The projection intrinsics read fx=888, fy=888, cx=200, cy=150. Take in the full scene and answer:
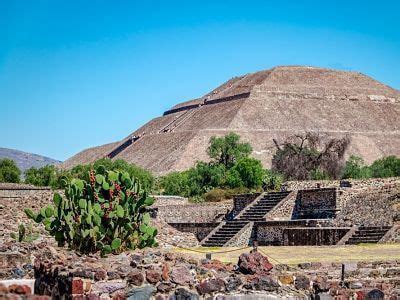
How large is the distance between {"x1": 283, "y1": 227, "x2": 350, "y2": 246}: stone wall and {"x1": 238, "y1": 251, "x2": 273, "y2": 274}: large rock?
20.3m

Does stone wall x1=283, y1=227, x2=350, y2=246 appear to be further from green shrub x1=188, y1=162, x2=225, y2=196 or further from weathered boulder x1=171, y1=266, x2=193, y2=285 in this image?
green shrub x1=188, y1=162, x2=225, y2=196

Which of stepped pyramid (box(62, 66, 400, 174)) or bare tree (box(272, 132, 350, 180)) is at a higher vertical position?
stepped pyramid (box(62, 66, 400, 174))

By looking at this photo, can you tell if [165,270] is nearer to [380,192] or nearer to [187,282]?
[187,282]

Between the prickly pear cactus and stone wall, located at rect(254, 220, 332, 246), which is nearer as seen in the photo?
the prickly pear cactus

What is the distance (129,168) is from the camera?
67000 millimetres

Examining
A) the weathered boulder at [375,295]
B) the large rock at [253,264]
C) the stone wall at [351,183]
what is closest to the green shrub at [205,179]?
the stone wall at [351,183]

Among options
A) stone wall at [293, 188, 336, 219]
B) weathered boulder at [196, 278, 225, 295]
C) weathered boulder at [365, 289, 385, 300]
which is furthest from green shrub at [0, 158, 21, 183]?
weathered boulder at [196, 278, 225, 295]

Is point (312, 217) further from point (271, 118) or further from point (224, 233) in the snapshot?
point (271, 118)

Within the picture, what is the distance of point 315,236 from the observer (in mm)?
30859

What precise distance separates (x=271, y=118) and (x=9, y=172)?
60649 millimetres

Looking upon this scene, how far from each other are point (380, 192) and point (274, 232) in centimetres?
467

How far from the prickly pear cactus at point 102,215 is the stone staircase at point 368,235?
40.4 feet

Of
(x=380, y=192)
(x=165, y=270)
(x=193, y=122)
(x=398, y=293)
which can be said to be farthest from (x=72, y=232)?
(x=193, y=122)

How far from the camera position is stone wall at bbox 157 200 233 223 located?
142 feet
